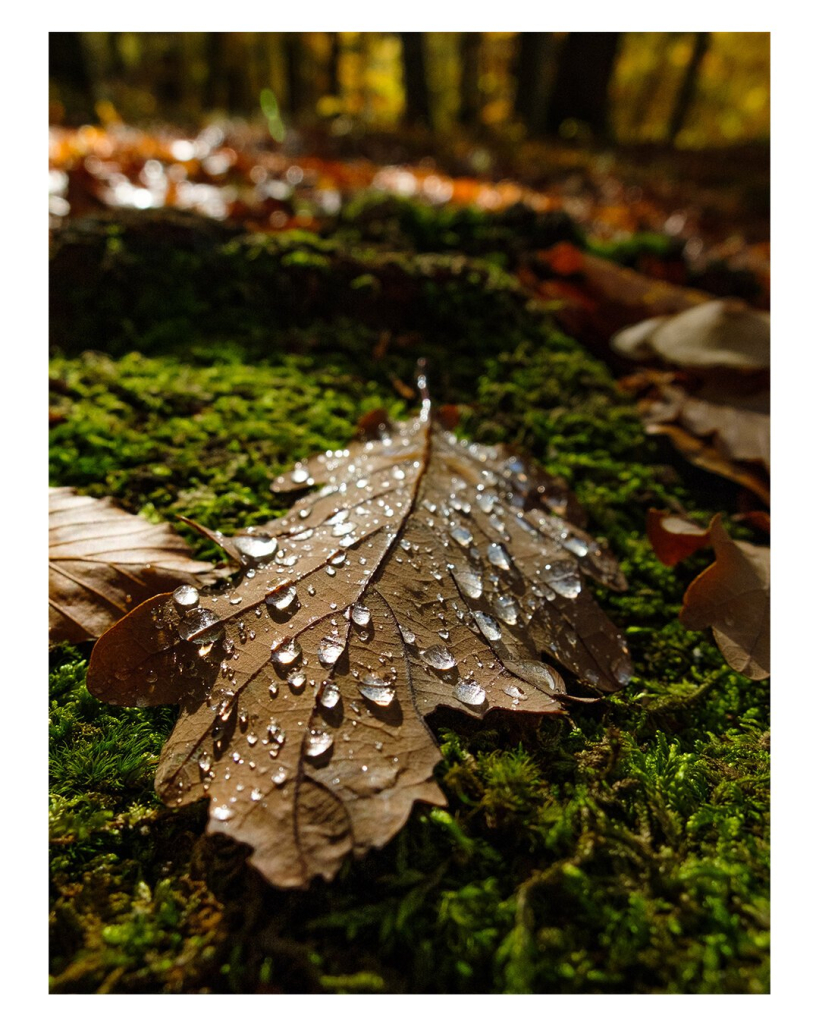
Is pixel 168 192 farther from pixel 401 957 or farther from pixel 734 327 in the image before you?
pixel 401 957

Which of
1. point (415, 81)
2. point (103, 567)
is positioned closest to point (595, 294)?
point (103, 567)

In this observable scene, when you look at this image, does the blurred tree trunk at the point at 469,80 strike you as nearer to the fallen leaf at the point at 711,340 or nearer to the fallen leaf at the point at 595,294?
the fallen leaf at the point at 595,294

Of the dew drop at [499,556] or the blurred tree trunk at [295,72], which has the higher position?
the blurred tree trunk at [295,72]

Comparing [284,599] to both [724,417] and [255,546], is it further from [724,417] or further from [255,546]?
[724,417]

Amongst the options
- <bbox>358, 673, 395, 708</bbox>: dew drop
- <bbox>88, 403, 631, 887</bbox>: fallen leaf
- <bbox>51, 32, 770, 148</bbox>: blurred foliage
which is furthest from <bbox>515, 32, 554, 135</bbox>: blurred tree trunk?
<bbox>358, 673, 395, 708</bbox>: dew drop

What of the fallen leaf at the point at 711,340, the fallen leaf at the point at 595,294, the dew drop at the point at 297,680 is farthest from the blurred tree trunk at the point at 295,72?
the dew drop at the point at 297,680

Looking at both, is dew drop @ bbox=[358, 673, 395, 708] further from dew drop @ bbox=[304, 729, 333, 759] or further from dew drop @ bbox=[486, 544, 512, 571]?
dew drop @ bbox=[486, 544, 512, 571]

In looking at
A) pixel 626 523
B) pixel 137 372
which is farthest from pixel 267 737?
pixel 137 372
